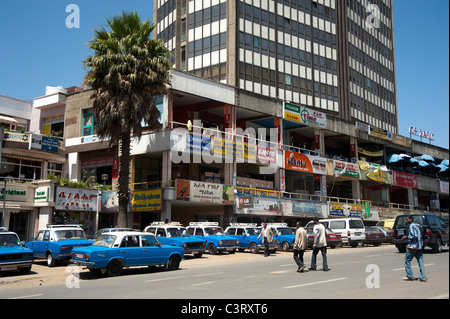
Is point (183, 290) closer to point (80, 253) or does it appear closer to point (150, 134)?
point (80, 253)

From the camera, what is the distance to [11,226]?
30.3 meters

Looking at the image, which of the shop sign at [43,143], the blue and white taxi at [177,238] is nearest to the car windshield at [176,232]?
the blue and white taxi at [177,238]

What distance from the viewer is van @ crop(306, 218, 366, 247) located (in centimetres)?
3028

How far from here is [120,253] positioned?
53.6 ft

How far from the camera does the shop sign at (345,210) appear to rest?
152ft

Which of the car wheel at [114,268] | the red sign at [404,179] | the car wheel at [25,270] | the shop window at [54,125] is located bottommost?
the car wheel at [25,270]

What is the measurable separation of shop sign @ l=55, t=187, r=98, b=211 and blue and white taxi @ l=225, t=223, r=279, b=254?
11.0m

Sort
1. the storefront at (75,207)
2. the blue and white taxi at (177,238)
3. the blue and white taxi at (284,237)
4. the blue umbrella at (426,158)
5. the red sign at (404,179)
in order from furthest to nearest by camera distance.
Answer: the blue umbrella at (426,158) < the red sign at (404,179) < the storefront at (75,207) < the blue and white taxi at (284,237) < the blue and white taxi at (177,238)

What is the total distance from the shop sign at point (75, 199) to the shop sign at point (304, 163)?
1848cm

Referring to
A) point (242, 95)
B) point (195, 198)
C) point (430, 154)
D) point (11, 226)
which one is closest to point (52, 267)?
point (11, 226)

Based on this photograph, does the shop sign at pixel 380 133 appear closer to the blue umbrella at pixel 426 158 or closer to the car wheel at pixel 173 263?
the blue umbrella at pixel 426 158

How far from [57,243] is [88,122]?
19.9 m

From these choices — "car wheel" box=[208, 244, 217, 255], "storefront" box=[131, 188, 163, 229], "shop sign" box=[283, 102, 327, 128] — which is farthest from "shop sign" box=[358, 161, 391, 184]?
"car wheel" box=[208, 244, 217, 255]

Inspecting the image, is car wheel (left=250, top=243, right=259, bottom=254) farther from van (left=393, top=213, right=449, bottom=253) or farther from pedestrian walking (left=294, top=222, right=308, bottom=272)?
pedestrian walking (left=294, top=222, right=308, bottom=272)
